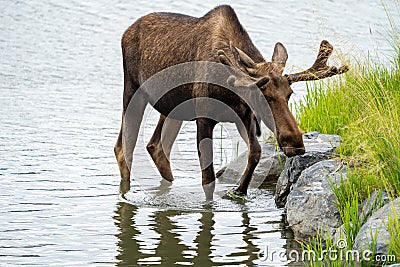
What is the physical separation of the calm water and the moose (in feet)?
1.52

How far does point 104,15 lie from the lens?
75.7ft

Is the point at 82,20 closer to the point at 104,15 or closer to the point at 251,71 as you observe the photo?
the point at 104,15

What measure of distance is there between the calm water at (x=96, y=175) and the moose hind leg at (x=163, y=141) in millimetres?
213

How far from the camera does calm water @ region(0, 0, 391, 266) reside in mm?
8328

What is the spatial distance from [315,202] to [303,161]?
963mm

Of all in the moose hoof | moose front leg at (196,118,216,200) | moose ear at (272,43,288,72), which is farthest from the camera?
the moose hoof

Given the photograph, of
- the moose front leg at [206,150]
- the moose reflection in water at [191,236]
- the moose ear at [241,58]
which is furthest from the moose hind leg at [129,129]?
the moose ear at [241,58]

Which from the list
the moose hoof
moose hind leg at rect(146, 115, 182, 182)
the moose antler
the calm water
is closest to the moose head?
the moose antler

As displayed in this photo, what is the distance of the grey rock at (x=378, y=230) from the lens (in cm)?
693

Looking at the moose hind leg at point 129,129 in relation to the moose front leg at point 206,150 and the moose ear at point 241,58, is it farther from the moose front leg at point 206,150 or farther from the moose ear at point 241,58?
the moose ear at point 241,58

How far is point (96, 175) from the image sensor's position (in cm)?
1118

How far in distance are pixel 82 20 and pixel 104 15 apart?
83 centimetres

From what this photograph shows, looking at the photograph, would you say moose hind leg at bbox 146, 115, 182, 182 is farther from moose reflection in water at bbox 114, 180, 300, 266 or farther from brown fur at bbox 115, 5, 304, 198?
moose reflection in water at bbox 114, 180, 300, 266

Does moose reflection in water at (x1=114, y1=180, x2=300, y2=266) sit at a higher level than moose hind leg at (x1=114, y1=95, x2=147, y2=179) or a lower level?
lower
